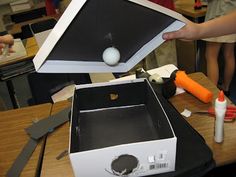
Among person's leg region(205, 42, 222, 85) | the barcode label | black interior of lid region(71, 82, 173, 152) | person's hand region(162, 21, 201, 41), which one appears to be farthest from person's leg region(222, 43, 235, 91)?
the barcode label

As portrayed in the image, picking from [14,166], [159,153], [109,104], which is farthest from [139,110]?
[14,166]

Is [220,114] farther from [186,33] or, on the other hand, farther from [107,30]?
[107,30]

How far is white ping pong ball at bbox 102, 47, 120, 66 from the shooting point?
957 mm

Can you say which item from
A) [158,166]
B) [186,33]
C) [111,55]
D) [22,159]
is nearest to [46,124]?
[22,159]

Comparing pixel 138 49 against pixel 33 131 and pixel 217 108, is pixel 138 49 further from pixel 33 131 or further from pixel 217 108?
pixel 33 131

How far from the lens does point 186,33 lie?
1.04m

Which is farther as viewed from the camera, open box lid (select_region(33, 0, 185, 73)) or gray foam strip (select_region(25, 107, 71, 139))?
gray foam strip (select_region(25, 107, 71, 139))

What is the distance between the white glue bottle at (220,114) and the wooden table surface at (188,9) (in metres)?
1.72

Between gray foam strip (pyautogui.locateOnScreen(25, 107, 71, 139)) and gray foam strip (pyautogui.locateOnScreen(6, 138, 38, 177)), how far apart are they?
3 cm

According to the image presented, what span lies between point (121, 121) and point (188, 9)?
1872mm

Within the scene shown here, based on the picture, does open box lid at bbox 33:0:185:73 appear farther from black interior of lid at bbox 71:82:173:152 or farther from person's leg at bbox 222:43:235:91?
person's leg at bbox 222:43:235:91

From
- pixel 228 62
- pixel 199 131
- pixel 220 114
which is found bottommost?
pixel 228 62

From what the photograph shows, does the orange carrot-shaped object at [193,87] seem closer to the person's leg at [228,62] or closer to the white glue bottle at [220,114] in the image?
the white glue bottle at [220,114]

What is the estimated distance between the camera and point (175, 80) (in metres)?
1.30
